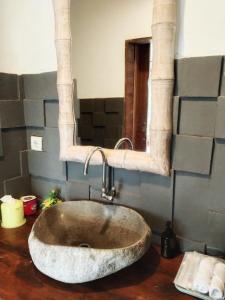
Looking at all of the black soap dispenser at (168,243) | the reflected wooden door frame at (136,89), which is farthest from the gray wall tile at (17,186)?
the black soap dispenser at (168,243)

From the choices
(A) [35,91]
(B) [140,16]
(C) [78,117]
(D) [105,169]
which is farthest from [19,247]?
(B) [140,16]

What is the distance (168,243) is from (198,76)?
602mm

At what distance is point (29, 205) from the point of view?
1271mm

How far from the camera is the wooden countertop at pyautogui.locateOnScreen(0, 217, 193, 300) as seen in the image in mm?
763

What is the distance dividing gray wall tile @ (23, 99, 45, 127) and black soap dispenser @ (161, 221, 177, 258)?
76 centimetres

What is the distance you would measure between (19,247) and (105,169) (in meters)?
0.46

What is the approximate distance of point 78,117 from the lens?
1.15 metres

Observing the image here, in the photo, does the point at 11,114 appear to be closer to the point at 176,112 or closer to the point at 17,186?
the point at 17,186

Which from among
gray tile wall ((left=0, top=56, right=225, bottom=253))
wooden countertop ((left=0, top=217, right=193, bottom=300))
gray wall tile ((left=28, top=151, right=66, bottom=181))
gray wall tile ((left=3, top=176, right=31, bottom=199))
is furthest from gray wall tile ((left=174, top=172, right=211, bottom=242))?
gray wall tile ((left=3, top=176, right=31, bottom=199))

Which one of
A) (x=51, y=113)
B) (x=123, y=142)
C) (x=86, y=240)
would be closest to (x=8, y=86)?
(x=51, y=113)

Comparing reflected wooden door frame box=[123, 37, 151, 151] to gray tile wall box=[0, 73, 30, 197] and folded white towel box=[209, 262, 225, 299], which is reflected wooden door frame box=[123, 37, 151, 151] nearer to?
folded white towel box=[209, 262, 225, 299]

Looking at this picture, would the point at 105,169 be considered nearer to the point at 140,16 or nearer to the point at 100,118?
the point at 100,118

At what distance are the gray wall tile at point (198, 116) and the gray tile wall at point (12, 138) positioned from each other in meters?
0.81

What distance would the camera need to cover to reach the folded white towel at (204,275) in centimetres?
73
